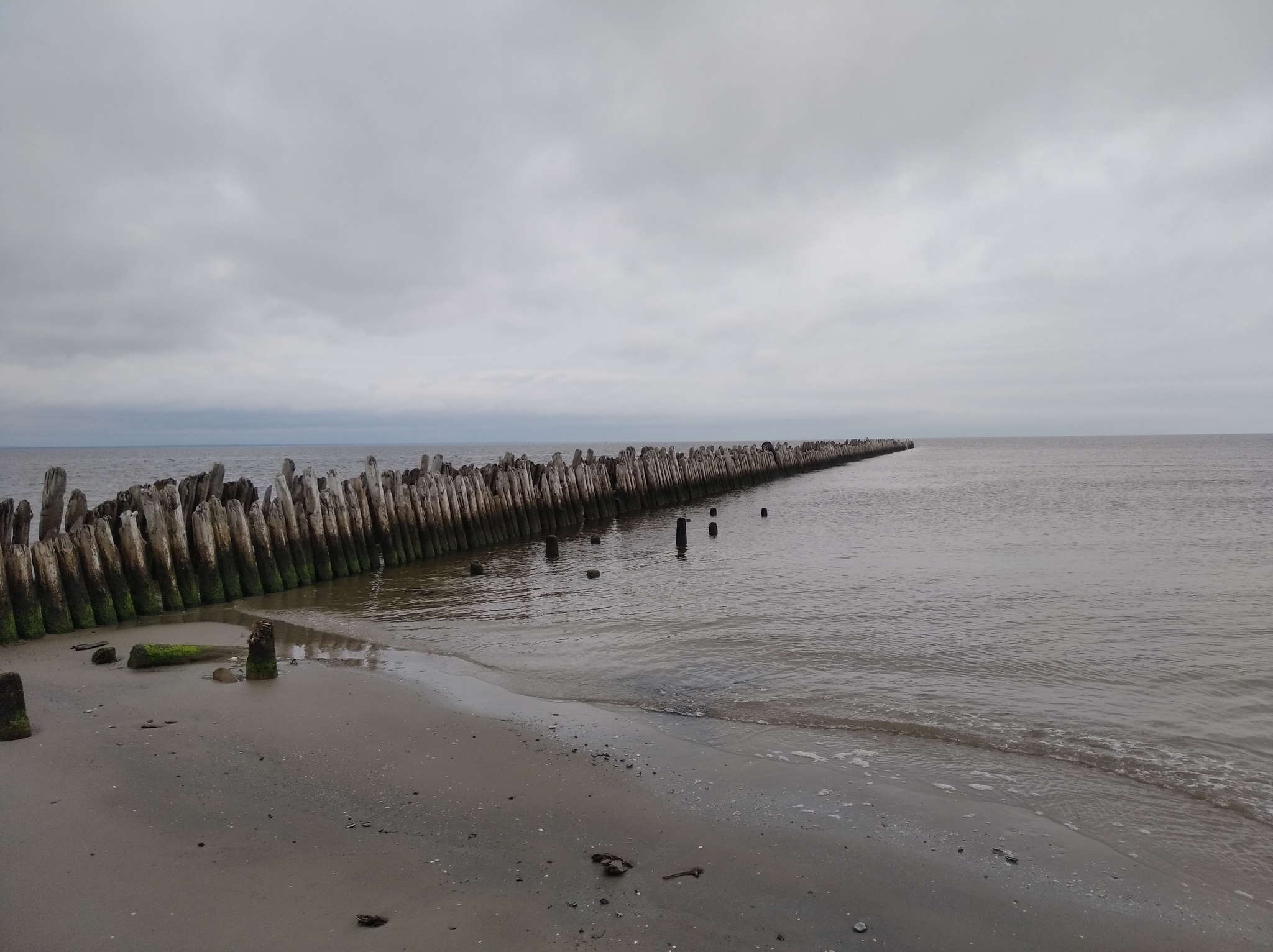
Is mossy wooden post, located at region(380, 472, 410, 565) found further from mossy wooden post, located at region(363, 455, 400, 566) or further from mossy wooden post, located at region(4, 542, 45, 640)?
mossy wooden post, located at region(4, 542, 45, 640)

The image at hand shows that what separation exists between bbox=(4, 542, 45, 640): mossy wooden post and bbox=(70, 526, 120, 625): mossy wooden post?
0.64m

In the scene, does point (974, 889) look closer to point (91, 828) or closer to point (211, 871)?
point (211, 871)

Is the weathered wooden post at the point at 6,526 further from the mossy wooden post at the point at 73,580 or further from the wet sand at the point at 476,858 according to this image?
the wet sand at the point at 476,858

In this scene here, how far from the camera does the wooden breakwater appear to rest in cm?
878

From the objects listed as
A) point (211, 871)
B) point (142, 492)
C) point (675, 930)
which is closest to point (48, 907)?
point (211, 871)

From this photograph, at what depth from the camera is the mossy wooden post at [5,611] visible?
8.13 m

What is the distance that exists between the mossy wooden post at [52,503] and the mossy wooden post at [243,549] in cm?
201

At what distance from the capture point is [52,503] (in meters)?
9.82

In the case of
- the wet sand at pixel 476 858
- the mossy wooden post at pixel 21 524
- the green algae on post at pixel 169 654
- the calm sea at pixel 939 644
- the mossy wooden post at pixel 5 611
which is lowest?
the calm sea at pixel 939 644

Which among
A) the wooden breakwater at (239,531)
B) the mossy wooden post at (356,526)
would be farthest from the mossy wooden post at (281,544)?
the mossy wooden post at (356,526)

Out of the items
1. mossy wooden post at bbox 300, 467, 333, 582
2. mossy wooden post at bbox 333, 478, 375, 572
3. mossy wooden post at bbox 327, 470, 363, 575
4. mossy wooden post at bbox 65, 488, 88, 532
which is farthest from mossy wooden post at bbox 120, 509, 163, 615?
mossy wooden post at bbox 333, 478, 375, 572

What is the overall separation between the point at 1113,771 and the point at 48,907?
6190 mm

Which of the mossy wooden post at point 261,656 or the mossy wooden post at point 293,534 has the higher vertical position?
the mossy wooden post at point 293,534

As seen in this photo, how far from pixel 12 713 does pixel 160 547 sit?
5392 mm
